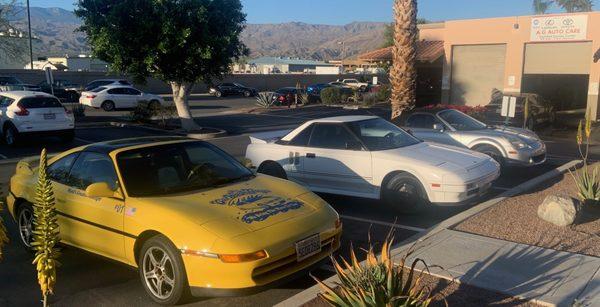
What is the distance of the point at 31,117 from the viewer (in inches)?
583

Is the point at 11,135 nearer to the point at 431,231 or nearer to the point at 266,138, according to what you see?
the point at 266,138

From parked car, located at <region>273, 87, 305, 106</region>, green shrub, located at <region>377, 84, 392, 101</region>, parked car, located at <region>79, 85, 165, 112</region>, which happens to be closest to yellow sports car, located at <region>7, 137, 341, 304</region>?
parked car, located at <region>79, 85, 165, 112</region>

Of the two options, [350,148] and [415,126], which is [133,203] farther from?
[415,126]

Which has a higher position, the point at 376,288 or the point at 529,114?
the point at 376,288

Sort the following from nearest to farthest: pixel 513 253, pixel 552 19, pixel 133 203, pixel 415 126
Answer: pixel 133 203
pixel 513 253
pixel 415 126
pixel 552 19

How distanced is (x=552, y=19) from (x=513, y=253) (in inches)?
833

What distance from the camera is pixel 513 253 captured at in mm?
5383

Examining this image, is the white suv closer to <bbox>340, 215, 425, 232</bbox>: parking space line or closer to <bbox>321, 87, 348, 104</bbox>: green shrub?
<bbox>340, 215, 425, 232</bbox>: parking space line

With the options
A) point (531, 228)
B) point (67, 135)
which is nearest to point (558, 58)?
point (531, 228)

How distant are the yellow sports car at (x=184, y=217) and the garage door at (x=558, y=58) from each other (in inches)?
856

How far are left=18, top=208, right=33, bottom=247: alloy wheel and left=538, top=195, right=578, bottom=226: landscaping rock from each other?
618 centimetres

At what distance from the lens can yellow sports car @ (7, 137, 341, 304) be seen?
4.28 m

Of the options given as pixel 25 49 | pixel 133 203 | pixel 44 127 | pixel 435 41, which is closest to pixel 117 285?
pixel 133 203

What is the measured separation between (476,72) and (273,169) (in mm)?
20007
